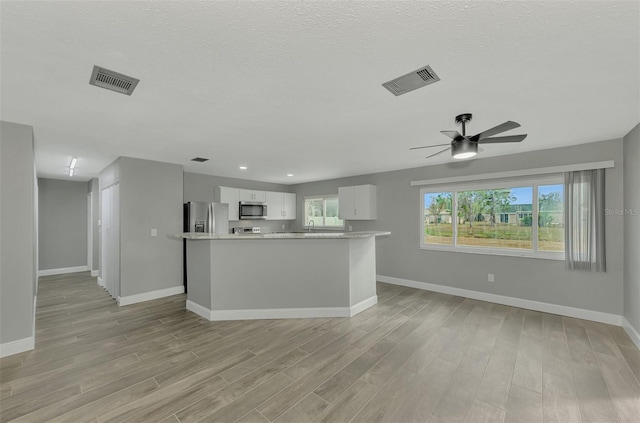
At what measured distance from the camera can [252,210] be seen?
21.9ft

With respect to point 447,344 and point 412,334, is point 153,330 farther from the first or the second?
point 447,344

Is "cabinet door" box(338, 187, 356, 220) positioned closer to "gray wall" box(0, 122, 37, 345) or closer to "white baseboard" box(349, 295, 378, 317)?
"white baseboard" box(349, 295, 378, 317)

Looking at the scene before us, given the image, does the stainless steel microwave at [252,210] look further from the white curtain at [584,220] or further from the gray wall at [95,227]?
the white curtain at [584,220]

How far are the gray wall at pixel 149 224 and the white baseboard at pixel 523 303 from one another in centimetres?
443

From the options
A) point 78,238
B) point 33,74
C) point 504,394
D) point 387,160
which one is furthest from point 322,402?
point 78,238

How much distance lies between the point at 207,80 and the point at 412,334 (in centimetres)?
336

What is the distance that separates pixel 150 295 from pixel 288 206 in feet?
12.9

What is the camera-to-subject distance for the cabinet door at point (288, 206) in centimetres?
748

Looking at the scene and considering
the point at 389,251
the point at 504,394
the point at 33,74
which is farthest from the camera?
the point at 389,251

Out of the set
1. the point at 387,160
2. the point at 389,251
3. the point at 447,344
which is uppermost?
the point at 387,160

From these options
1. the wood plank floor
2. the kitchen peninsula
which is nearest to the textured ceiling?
the kitchen peninsula

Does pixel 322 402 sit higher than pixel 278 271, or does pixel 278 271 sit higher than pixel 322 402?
pixel 278 271

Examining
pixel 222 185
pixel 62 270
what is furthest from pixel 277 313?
pixel 62 270

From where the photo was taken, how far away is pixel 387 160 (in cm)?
476
